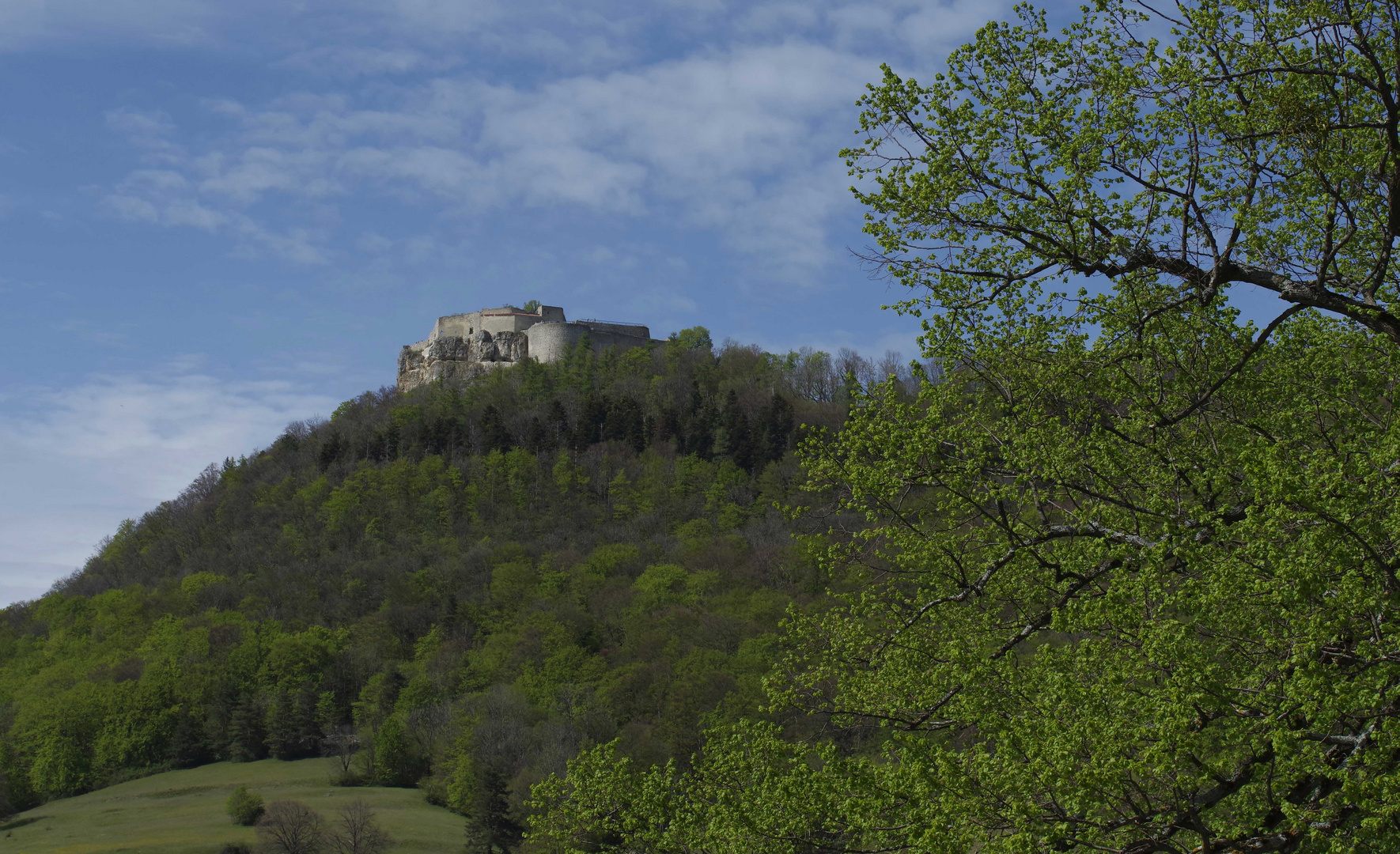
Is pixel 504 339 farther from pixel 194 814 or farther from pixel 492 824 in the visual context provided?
pixel 492 824

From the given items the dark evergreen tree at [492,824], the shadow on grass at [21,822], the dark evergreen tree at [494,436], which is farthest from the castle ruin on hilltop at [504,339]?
the dark evergreen tree at [492,824]

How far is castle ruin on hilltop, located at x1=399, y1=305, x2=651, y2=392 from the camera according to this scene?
359ft

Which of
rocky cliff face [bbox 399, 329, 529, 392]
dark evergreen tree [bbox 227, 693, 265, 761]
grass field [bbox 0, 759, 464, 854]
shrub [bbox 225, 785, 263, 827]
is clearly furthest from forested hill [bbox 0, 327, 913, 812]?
shrub [bbox 225, 785, 263, 827]

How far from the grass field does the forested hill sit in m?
1.92

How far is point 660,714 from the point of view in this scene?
52625 millimetres

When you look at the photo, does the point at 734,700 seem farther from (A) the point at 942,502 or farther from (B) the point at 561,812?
(A) the point at 942,502

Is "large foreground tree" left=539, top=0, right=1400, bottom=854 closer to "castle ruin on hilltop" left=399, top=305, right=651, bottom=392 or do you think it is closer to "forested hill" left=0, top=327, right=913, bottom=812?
"forested hill" left=0, top=327, right=913, bottom=812

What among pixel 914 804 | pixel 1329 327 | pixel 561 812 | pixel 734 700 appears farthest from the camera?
pixel 734 700

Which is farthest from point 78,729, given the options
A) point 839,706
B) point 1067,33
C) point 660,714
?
point 1067,33

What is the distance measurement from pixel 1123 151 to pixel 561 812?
1161 centimetres


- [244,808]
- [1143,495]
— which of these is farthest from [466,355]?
[1143,495]

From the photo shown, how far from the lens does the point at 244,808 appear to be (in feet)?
169

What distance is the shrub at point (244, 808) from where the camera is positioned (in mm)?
51188

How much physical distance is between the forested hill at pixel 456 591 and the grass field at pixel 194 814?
1.92m
